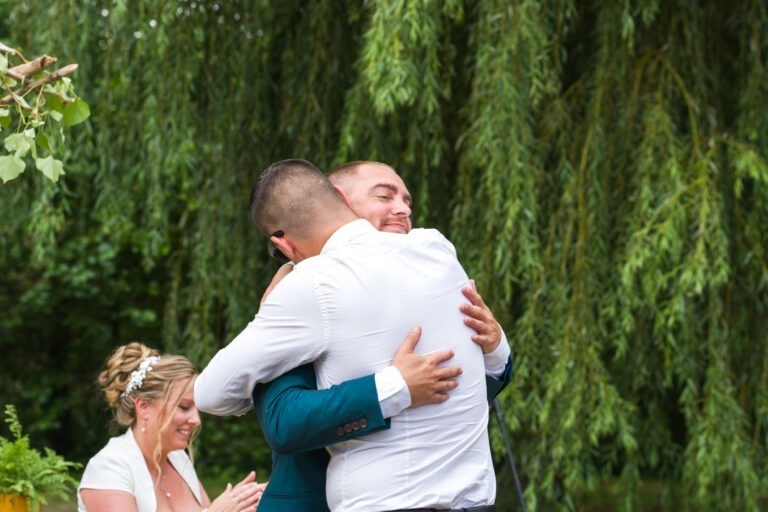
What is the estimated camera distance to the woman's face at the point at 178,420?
3.34 m

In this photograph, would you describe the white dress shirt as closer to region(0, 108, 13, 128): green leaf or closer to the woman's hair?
region(0, 108, 13, 128): green leaf

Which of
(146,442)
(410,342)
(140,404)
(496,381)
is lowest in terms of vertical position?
(146,442)

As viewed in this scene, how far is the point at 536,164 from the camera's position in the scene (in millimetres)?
4727

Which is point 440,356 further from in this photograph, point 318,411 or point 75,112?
point 75,112

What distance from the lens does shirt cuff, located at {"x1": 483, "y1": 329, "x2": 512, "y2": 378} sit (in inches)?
88.0

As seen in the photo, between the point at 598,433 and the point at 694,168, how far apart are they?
1096 millimetres

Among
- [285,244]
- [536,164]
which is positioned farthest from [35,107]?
[536,164]

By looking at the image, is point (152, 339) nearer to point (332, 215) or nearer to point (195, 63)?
point (195, 63)

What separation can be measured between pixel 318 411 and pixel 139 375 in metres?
1.58

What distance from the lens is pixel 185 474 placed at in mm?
3465

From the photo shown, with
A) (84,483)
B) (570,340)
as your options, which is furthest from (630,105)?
(84,483)

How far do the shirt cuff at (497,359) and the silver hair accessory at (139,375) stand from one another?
4.54 ft

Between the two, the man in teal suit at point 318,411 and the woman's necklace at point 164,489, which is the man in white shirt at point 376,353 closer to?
the man in teal suit at point 318,411

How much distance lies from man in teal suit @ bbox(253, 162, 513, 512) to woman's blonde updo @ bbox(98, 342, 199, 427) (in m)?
1.25
